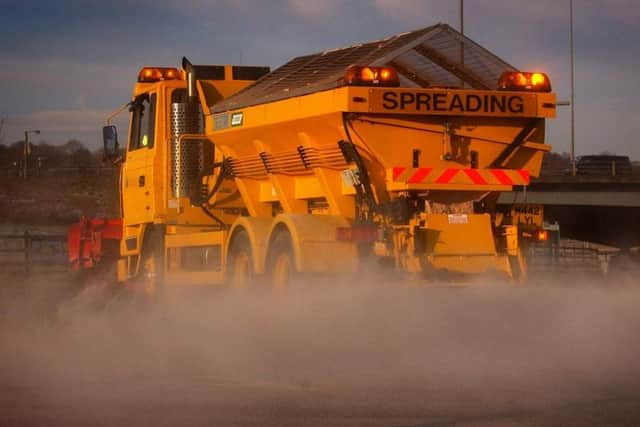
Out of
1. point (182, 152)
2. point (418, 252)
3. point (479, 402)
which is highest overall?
point (182, 152)

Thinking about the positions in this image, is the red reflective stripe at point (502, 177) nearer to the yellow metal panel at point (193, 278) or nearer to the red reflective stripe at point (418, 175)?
the red reflective stripe at point (418, 175)

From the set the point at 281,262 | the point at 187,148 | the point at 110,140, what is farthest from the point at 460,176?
the point at 110,140

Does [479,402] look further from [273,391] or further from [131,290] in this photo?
[131,290]

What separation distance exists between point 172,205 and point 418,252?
5815mm

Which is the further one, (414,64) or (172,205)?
(172,205)

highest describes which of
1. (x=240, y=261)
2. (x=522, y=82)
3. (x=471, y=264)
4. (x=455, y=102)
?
(x=522, y=82)

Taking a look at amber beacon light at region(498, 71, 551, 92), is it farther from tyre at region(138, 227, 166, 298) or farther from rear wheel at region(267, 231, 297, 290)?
tyre at region(138, 227, 166, 298)

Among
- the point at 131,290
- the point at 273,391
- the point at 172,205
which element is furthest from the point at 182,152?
the point at 273,391

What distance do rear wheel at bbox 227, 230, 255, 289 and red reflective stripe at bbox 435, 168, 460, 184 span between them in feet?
9.99

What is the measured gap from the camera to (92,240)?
2036 centimetres

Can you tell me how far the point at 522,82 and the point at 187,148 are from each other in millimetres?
5699

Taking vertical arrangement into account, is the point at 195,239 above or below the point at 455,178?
below

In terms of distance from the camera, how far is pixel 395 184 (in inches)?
497

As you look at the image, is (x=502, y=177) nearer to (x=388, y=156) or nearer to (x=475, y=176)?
(x=475, y=176)
